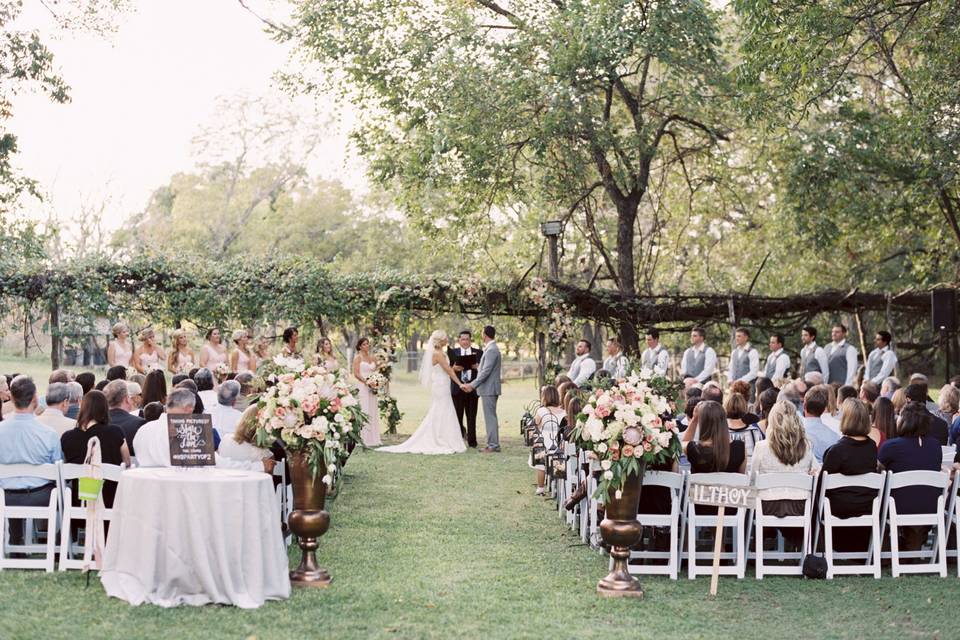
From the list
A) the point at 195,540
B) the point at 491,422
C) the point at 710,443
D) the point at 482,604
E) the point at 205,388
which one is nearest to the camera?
the point at 195,540

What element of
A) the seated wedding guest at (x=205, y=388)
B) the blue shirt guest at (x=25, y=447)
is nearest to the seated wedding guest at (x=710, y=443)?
the seated wedding guest at (x=205, y=388)

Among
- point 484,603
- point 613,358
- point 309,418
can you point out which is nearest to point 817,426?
point 484,603

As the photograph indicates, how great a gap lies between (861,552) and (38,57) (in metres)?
15.7

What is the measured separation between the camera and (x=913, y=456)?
25.3 feet

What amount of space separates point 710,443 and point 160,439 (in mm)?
3878

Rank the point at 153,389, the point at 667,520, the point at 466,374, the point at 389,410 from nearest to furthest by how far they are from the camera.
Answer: the point at 667,520, the point at 153,389, the point at 466,374, the point at 389,410

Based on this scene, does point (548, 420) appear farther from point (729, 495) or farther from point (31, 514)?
point (31, 514)

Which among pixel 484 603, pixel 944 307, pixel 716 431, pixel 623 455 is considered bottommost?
pixel 484 603

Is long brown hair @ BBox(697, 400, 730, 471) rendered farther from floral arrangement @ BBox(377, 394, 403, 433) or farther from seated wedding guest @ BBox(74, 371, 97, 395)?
floral arrangement @ BBox(377, 394, 403, 433)

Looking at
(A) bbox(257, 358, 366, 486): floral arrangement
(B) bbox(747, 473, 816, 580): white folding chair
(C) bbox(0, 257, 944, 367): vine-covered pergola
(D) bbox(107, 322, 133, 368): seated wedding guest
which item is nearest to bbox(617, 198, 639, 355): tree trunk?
(C) bbox(0, 257, 944, 367): vine-covered pergola

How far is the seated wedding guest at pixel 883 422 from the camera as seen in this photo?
27.2 feet

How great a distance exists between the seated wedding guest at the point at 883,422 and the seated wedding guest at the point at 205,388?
5737 mm

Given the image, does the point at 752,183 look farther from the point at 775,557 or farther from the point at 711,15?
the point at 775,557

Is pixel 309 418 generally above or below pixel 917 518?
above
